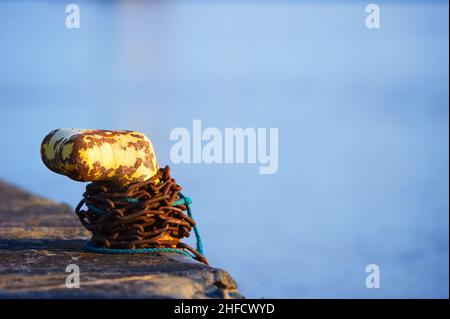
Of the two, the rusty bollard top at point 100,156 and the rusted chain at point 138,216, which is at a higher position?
the rusty bollard top at point 100,156

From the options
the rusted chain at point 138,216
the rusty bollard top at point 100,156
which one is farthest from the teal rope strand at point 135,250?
the rusty bollard top at point 100,156

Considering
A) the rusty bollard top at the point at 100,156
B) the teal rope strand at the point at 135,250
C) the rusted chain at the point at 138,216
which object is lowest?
the teal rope strand at the point at 135,250

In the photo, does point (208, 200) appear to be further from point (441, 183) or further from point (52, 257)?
point (52, 257)

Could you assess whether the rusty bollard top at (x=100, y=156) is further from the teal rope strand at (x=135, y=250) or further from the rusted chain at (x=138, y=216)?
the teal rope strand at (x=135, y=250)

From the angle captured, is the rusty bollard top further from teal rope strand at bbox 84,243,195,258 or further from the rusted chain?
teal rope strand at bbox 84,243,195,258

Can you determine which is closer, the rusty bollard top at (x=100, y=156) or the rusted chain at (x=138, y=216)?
the rusty bollard top at (x=100, y=156)
